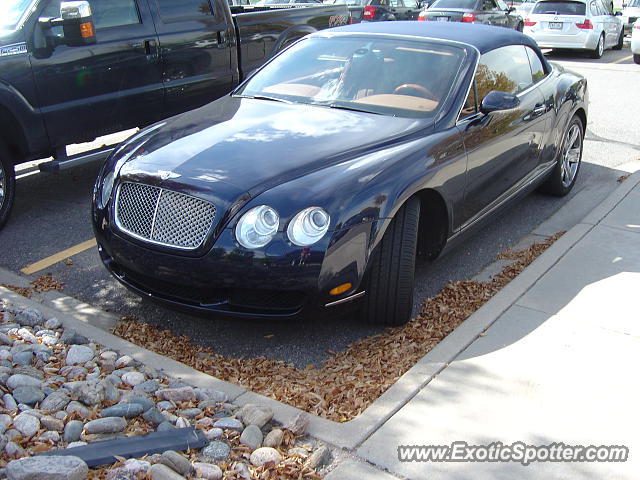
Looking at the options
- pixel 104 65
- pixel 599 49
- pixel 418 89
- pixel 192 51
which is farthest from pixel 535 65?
pixel 599 49

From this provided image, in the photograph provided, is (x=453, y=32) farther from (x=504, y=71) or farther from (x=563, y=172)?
(x=563, y=172)

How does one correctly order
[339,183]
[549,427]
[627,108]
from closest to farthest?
[549,427], [339,183], [627,108]

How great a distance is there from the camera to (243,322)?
3.93 meters

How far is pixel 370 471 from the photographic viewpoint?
2.96 m

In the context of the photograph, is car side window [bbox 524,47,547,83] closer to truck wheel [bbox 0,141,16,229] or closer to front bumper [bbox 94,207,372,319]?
front bumper [bbox 94,207,372,319]

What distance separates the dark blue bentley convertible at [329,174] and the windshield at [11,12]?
1987mm

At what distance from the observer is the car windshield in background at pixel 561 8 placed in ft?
Result: 58.8

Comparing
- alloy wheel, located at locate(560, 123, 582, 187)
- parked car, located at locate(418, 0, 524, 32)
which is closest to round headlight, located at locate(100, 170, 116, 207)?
alloy wheel, located at locate(560, 123, 582, 187)

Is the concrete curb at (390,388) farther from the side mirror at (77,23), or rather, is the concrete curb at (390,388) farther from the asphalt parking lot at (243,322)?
the side mirror at (77,23)

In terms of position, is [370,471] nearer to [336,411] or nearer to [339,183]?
[336,411]

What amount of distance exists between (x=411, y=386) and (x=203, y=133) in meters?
2.14

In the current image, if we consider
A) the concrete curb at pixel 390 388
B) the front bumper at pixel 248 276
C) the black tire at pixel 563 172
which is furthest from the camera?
the black tire at pixel 563 172

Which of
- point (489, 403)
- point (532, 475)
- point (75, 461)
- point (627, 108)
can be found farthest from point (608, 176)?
point (75, 461)

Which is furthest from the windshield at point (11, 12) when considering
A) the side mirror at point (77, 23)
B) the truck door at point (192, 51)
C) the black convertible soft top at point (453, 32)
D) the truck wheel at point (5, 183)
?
the black convertible soft top at point (453, 32)
